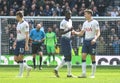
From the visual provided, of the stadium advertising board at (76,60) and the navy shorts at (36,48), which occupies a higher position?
the navy shorts at (36,48)

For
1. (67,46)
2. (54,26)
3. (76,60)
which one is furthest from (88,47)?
(54,26)

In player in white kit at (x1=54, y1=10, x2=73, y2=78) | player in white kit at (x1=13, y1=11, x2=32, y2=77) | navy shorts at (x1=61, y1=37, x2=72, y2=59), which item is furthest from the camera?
navy shorts at (x1=61, y1=37, x2=72, y2=59)

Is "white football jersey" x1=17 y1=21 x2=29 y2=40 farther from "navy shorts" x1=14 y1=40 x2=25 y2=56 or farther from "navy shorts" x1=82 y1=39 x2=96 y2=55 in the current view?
"navy shorts" x1=82 y1=39 x2=96 y2=55

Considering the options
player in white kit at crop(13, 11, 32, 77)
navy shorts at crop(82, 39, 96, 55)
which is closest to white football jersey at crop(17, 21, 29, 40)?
player in white kit at crop(13, 11, 32, 77)

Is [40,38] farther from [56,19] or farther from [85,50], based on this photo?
[85,50]

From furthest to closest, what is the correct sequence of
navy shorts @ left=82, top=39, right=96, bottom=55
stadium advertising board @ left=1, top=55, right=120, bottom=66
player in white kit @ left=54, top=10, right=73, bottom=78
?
stadium advertising board @ left=1, top=55, right=120, bottom=66
player in white kit @ left=54, top=10, right=73, bottom=78
navy shorts @ left=82, top=39, right=96, bottom=55

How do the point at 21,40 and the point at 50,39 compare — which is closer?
the point at 21,40

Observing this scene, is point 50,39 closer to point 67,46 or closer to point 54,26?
point 54,26

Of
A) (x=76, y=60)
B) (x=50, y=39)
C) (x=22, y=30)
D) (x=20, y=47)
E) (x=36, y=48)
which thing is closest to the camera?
(x=20, y=47)

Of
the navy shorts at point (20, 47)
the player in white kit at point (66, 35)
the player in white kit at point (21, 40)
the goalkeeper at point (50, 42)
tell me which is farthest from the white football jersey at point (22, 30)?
the goalkeeper at point (50, 42)

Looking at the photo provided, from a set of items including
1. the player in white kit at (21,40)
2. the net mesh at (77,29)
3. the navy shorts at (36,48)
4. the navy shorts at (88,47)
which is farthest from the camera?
the net mesh at (77,29)

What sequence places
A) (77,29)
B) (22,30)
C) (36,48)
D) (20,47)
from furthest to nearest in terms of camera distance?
(77,29) → (36,48) → (22,30) → (20,47)

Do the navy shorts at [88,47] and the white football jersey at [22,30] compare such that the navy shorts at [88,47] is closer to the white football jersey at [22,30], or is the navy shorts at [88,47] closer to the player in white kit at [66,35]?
the player in white kit at [66,35]

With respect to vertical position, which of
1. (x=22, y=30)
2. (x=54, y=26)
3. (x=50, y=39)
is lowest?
(x=50, y=39)
